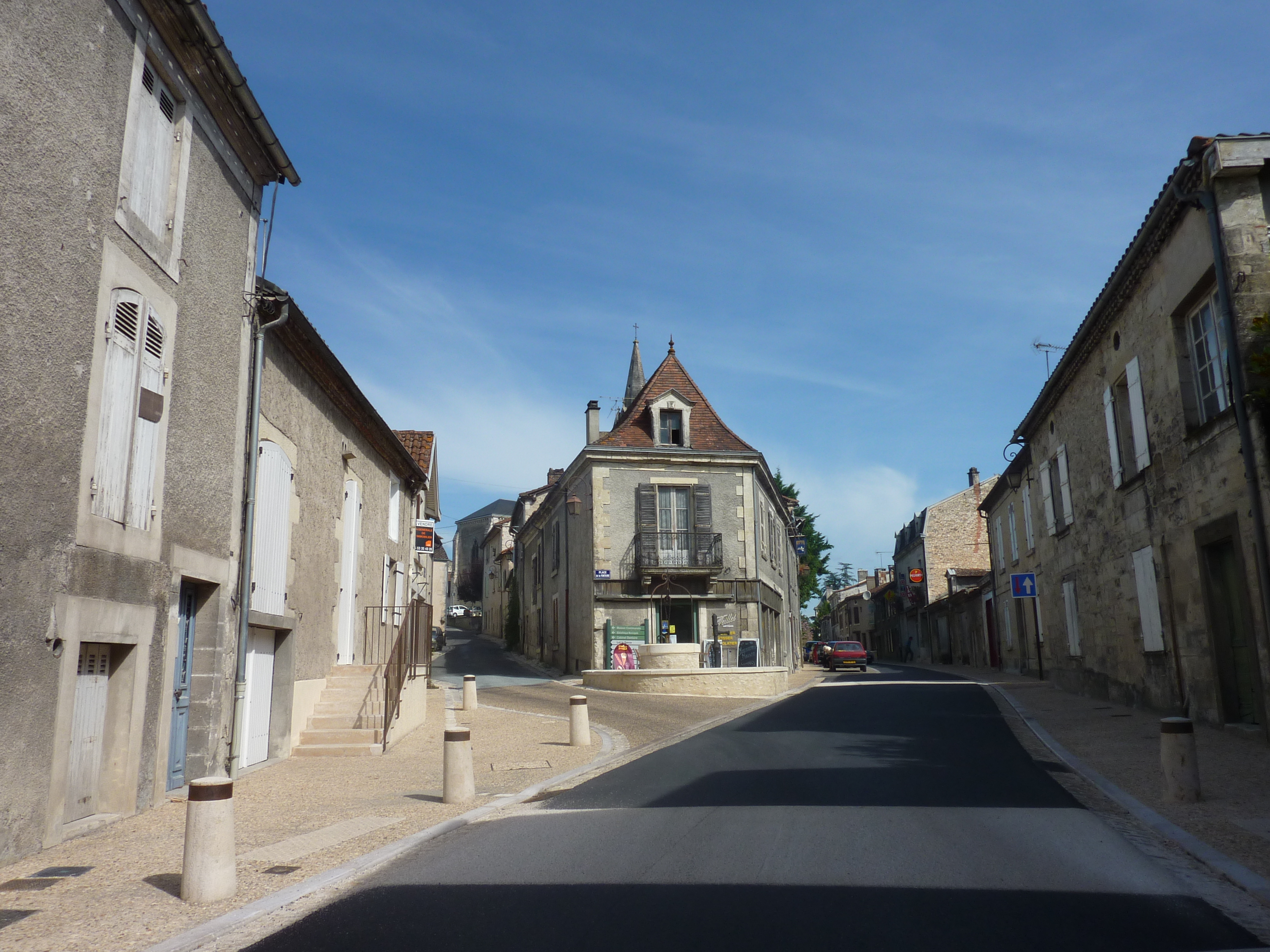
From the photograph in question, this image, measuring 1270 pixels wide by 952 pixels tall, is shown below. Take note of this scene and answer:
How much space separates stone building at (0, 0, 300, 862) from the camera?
6188 mm

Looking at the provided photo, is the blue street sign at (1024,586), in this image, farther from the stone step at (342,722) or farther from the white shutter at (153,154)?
the white shutter at (153,154)

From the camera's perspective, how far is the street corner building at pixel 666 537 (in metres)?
27.9

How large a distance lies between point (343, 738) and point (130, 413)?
588 cm

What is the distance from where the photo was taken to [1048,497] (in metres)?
20.6

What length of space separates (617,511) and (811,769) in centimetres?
1955

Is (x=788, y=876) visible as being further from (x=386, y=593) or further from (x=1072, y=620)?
(x=1072, y=620)

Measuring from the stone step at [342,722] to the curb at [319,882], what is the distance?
14.5 feet

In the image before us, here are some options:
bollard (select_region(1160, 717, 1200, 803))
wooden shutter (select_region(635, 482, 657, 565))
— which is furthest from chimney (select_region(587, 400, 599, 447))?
bollard (select_region(1160, 717, 1200, 803))

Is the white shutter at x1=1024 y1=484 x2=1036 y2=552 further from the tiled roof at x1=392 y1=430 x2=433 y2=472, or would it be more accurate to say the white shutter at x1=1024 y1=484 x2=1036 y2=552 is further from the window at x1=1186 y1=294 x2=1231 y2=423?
the tiled roof at x1=392 y1=430 x2=433 y2=472

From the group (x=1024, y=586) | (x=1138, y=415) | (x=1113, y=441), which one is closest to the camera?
(x=1138, y=415)

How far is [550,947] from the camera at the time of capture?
4.08 m

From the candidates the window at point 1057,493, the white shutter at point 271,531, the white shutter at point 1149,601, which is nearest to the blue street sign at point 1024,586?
the window at point 1057,493

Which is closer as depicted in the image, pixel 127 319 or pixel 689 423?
pixel 127 319

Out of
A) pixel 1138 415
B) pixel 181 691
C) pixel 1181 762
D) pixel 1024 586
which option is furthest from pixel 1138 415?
pixel 181 691
